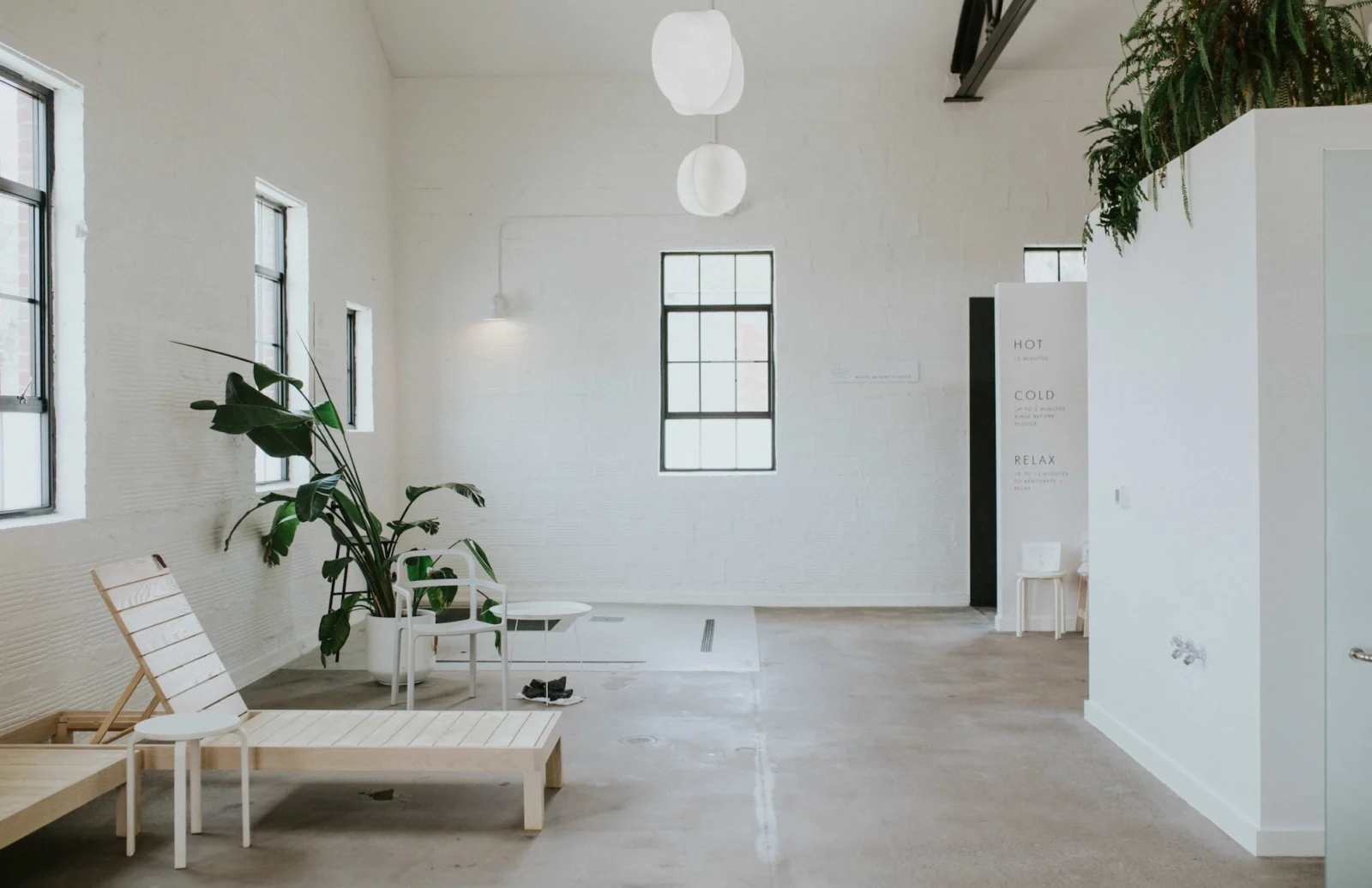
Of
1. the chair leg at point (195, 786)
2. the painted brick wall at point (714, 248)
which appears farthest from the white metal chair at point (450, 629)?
the painted brick wall at point (714, 248)

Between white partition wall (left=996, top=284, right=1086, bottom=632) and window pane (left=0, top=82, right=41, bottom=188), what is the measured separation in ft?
18.3

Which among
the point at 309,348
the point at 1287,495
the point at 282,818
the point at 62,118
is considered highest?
the point at 62,118

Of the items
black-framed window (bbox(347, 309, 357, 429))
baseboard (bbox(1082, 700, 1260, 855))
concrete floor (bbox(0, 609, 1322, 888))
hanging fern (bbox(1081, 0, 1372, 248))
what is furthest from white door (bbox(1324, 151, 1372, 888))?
black-framed window (bbox(347, 309, 357, 429))

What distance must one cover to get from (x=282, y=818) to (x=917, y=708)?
116 inches

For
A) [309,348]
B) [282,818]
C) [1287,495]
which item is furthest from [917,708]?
[309,348]

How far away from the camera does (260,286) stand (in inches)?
249

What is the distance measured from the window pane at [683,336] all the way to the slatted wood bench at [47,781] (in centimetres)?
565

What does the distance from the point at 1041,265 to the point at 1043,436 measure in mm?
1873

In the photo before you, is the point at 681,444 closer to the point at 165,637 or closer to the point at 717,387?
the point at 717,387

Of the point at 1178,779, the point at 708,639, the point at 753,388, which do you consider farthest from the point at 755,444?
the point at 1178,779

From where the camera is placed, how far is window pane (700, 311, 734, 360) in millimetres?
8469

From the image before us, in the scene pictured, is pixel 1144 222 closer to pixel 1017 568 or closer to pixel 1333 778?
pixel 1333 778

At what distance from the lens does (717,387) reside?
8.50m

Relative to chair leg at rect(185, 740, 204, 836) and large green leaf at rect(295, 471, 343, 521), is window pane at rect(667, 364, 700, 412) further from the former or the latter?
chair leg at rect(185, 740, 204, 836)
